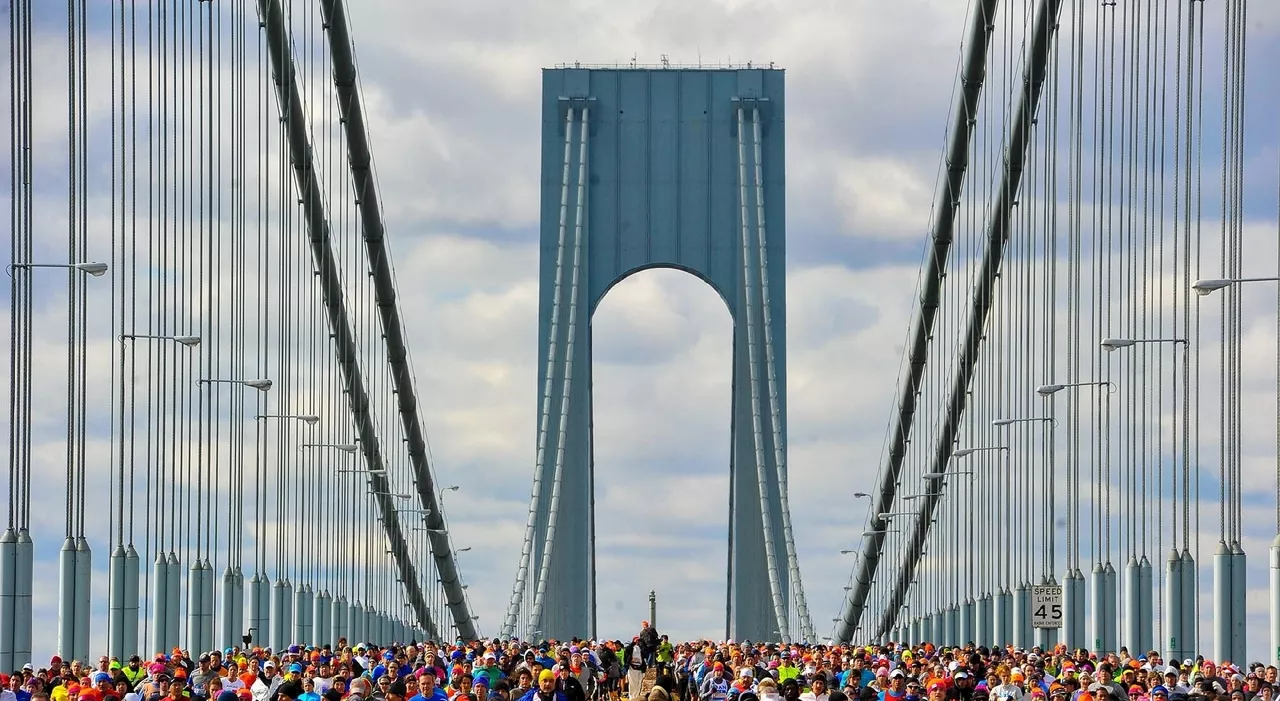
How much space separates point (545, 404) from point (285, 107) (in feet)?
123

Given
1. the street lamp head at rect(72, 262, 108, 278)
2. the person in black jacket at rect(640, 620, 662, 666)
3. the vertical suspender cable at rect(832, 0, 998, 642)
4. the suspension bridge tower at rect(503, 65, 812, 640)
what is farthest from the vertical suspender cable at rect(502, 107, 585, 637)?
the street lamp head at rect(72, 262, 108, 278)

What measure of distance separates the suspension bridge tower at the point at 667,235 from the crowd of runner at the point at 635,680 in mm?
49393

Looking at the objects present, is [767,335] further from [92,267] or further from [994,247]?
[92,267]

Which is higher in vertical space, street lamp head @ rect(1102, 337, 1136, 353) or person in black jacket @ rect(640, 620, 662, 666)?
street lamp head @ rect(1102, 337, 1136, 353)

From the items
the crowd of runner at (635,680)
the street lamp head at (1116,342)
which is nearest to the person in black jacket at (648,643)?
the crowd of runner at (635,680)

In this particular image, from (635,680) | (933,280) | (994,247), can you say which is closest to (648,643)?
(635,680)

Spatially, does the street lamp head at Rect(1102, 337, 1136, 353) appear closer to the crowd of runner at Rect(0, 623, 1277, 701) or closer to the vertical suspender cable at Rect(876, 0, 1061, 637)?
the crowd of runner at Rect(0, 623, 1277, 701)

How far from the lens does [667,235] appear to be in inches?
3322

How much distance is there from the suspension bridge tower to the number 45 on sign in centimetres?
4712

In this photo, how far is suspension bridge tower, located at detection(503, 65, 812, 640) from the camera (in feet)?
273

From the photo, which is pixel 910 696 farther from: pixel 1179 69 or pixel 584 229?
pixel 584 229

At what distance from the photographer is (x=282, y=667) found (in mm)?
25250

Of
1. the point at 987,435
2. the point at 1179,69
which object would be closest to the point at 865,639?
the point at 987,435

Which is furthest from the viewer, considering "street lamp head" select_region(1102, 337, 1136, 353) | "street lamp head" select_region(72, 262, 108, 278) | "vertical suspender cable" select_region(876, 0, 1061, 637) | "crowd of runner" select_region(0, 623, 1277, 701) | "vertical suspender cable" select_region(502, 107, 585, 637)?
"vertical suspender cable" select_region(502, 107, 585, 637)
